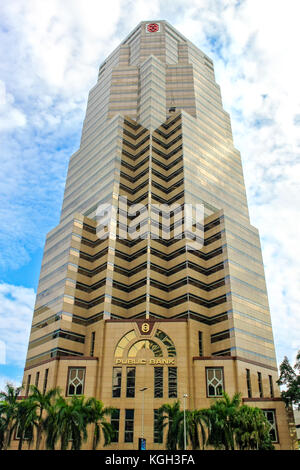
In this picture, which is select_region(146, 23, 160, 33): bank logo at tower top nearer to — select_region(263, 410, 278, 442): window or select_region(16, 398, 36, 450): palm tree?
select_region(263, 410, 278, 442): window

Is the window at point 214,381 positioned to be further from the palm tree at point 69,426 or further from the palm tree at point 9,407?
the palm tree at point 9,407

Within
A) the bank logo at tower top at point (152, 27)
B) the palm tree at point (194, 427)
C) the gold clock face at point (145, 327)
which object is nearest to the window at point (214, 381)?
the gold clock face at point (145, 327)

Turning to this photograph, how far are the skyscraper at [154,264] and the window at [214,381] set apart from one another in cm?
20

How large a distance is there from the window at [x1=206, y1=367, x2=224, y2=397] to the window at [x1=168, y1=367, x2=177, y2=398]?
637 centimetres

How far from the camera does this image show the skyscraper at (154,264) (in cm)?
7794

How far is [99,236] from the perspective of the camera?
11006cm

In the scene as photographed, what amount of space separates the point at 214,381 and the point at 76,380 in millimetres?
27058

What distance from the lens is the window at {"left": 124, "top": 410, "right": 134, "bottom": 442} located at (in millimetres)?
71688

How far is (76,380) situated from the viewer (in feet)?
259

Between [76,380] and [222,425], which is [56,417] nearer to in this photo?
[222,425]

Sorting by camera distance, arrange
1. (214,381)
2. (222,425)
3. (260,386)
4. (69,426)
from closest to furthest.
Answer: (222,425) → (69,426) → (214,381) → (260,386)

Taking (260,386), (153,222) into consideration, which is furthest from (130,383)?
(153,222)

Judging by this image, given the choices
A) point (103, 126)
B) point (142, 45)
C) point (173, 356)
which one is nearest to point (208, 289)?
point (173, 356)

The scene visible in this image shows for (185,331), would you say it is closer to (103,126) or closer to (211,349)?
(211,349)
